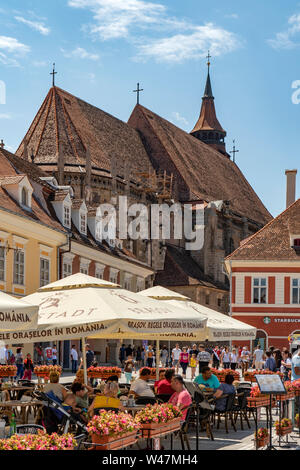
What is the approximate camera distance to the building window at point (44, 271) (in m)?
34.5

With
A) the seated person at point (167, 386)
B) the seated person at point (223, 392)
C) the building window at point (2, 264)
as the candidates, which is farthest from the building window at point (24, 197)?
the seated person at point (167, 386)

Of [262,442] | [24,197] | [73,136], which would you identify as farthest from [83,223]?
[262,442]

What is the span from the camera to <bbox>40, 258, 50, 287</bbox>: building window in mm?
34500

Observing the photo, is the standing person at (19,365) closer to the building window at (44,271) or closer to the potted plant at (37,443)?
the building window at (44,271)

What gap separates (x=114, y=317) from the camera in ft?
39.9

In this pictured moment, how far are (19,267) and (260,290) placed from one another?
15.1 meters

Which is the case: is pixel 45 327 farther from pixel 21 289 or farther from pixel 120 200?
pixel 120 200

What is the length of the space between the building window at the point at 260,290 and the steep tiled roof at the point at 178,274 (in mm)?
20720

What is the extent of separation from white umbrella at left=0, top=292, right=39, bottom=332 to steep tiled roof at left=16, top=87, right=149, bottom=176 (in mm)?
43878

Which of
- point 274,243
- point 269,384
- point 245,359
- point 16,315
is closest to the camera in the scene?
point 16,315

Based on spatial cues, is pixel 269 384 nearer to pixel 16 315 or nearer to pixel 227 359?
pixel 16 315

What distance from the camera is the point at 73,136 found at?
59.8m
